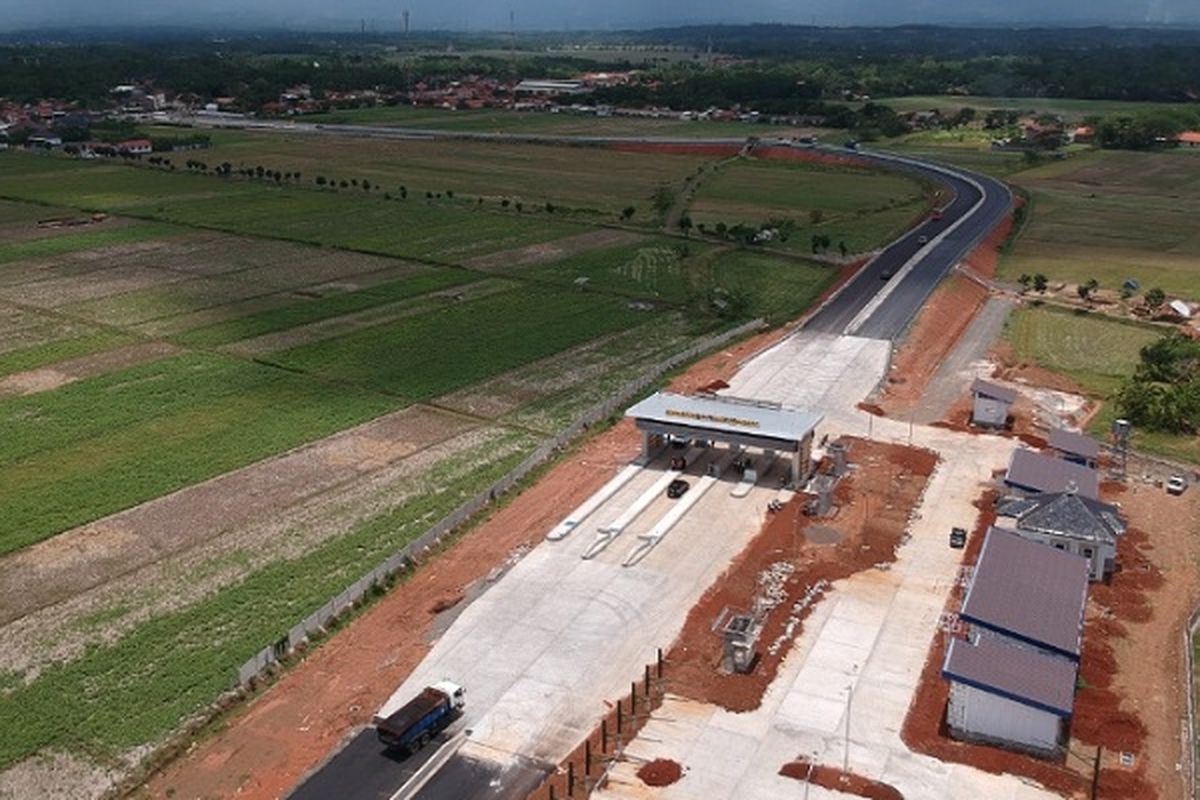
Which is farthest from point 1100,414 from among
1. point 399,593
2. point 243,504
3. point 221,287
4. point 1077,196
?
point 1077,196

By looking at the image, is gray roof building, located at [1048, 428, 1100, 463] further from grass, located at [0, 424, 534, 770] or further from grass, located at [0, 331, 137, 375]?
grass, located at [0, 331, 137, 375]

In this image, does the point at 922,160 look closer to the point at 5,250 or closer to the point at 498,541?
the point at 5,250

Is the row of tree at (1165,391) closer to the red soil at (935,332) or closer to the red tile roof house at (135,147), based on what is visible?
the red soil at (935,332)

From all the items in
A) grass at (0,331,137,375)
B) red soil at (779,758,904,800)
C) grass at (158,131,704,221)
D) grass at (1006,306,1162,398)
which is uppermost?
grass at (158,131,704,221)

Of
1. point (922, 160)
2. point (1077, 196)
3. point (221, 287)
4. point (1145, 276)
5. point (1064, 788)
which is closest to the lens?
point (1064, 788)

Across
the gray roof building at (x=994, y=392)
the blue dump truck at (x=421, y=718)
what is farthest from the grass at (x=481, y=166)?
the blue dump truck at (x=421, y=718)

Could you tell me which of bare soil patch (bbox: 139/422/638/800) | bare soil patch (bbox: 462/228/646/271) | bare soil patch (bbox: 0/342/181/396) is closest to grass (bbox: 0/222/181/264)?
bare soil patch (bbox: 0/342/181/396)

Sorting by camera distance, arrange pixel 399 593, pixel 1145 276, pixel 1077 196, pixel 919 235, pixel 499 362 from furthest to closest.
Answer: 1. pixel 1077 196
2. pixel 919 235
3. pixel 1145 276
4. pixel 499 362
5. pixel 399 593

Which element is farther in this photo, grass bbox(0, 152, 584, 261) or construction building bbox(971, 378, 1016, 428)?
grass bbox(0, 152, 584, 261)
